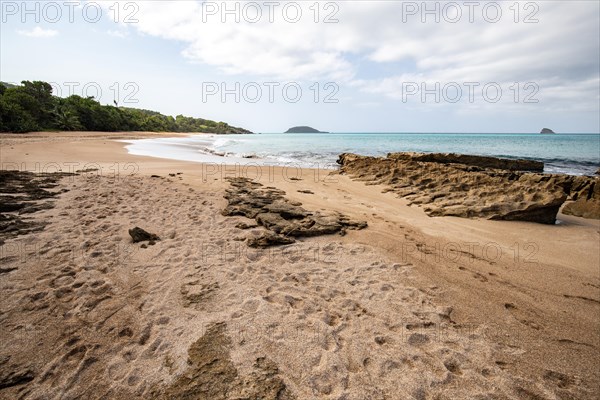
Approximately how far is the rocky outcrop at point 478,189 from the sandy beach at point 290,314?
1146 mm

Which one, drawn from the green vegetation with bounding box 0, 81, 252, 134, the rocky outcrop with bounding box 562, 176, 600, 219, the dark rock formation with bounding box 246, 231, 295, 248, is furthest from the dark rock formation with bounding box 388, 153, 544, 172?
the green vegetation with bounding box 0, 81, 252, 134

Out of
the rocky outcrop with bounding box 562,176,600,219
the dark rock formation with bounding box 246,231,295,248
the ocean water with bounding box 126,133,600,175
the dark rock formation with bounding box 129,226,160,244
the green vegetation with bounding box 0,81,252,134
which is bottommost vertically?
the dark rock formation with bounding box 246,231,295,248

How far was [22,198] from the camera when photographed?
6.16 meters

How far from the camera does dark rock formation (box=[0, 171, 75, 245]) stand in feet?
15.6

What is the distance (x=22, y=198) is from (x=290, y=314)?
22.1ft

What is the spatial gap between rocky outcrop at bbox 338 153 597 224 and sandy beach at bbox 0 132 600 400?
1146 millimetres

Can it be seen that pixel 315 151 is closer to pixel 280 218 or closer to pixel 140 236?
pixel 280 218

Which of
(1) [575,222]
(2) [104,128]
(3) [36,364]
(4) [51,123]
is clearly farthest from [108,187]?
(2) [104,128]

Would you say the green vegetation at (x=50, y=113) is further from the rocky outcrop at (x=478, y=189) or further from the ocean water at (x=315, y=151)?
the rocky outcrop at (x=478, y=189)

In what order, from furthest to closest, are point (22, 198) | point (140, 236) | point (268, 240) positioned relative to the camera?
point (22, 198)
point (268, 240)
point (140, 236)

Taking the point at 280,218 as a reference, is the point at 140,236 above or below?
below

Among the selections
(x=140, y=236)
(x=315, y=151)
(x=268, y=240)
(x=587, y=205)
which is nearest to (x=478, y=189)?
(x=587, y=205)

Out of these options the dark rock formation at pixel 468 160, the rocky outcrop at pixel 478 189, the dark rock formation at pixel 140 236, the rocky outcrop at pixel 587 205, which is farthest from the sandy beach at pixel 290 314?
the dark rock formation at pixel 468 160

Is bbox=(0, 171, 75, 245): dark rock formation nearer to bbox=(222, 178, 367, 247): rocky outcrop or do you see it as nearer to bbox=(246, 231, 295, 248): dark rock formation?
bbox=(222, 178, 367, 247): rocky outcrop
